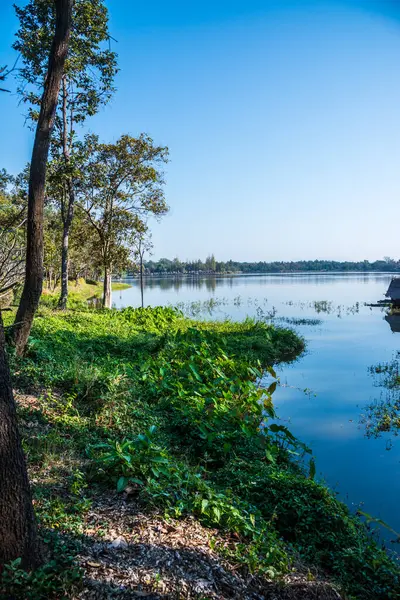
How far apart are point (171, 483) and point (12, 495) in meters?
1.80

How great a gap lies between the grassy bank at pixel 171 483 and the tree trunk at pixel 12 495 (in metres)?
0.12

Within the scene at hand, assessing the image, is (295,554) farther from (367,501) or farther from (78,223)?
(78,223)

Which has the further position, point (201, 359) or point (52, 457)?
point (201, 359)

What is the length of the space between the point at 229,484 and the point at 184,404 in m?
2.26

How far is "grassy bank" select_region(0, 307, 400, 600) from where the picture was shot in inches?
118

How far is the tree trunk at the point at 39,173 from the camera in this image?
6441 mm

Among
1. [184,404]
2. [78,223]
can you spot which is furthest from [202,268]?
[184,404]

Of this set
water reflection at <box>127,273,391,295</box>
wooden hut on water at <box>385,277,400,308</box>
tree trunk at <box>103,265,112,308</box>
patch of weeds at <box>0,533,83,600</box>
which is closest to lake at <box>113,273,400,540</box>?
patch of weeds at <box>0,533,83,600</box>

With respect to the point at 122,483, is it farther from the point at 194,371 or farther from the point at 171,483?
the point at 194,371

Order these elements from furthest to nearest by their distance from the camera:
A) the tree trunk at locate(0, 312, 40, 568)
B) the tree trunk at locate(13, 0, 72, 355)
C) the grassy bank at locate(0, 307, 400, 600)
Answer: the tree trunk at locate(13, 0, 72, 355) < the grassy bank at locate(0, 307, 400, 600) < the tree trunk at locate(0, 312, 40, 568)

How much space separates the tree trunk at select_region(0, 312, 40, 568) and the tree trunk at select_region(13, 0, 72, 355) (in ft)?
15.2

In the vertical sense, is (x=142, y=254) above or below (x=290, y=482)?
above

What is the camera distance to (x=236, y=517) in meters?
3.62

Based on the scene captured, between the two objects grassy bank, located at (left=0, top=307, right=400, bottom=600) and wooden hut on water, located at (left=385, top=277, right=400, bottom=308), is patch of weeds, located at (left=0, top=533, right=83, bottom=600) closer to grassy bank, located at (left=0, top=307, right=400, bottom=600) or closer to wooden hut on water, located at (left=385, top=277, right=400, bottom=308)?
grassy bank, located at (left=0, top=307, right=400, bottom=600)
